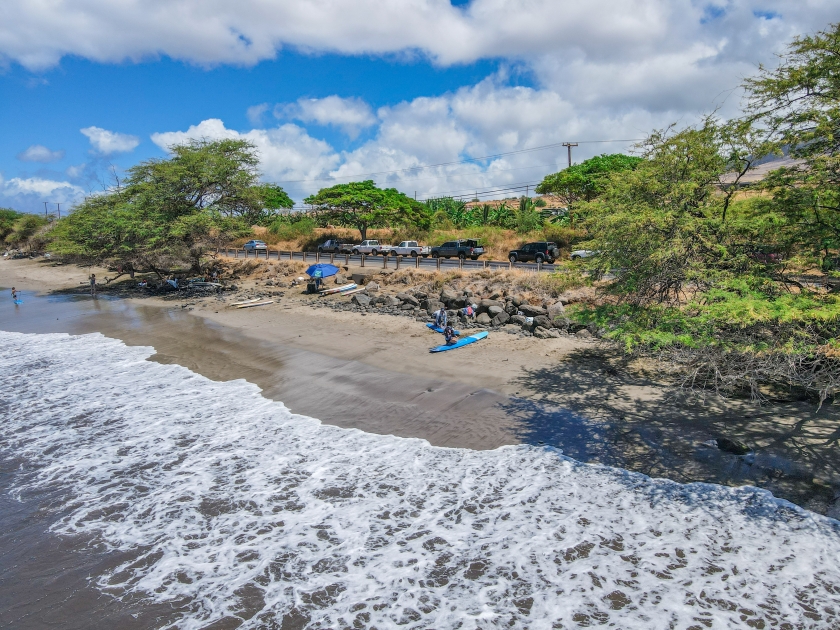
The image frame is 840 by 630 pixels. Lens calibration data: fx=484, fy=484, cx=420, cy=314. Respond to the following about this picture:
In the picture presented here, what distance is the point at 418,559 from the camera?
7.30 m

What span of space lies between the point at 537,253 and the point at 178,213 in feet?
82.4

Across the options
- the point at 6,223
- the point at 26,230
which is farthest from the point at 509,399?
the point at 6,223

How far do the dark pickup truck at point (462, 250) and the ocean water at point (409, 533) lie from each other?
87.1ft

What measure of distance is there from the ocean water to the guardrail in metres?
17.8

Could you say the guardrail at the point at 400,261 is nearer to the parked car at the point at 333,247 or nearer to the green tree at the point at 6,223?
the parked car at the point at 333,247

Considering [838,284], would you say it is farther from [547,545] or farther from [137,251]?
[137,251]

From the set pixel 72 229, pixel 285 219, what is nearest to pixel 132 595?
pixel 72 229

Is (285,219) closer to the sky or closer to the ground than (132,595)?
closer to the sky

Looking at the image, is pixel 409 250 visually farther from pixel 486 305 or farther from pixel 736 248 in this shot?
pixel 736 248

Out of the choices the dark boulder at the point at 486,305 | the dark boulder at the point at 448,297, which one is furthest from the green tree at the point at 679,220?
the dark boulder at the point at 448,297

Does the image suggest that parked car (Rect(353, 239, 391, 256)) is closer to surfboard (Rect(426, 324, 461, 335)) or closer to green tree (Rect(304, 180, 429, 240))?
green tree (Rect(304, 180, 429, 240))

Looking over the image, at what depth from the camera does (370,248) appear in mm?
44375

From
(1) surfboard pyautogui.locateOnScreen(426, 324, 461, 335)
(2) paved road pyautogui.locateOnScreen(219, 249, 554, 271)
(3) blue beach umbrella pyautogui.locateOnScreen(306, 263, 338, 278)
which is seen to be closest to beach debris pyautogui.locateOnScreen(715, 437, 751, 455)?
(1) surfboard pyautogui.locateOnScreen(426, 324, 461, 335)

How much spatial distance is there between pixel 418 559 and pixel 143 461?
6780 millimetres
